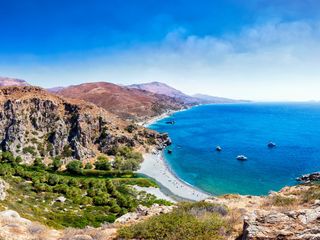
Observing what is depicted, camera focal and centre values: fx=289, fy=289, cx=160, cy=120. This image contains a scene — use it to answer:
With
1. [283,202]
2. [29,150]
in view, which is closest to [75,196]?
[283,202]

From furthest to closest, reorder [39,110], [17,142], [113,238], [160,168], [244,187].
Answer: [39,110] → [17,142] → [160,168] → [244,187] → [113,238]

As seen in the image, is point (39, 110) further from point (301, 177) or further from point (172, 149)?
point (301, 177)

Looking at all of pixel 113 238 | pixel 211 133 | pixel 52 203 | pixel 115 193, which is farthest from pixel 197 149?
pixel 113 238

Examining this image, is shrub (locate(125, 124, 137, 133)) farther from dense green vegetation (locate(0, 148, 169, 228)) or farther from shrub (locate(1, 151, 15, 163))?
shrub (locate(1, 151, 15, 163))

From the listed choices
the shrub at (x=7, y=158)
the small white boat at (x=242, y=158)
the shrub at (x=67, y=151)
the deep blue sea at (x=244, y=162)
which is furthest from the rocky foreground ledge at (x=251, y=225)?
the shrub at (x=67, y=151)

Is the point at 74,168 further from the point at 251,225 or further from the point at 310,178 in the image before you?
the point at 251,225

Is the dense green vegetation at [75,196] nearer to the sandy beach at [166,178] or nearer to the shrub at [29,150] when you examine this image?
the sandy beach at [166,178]
